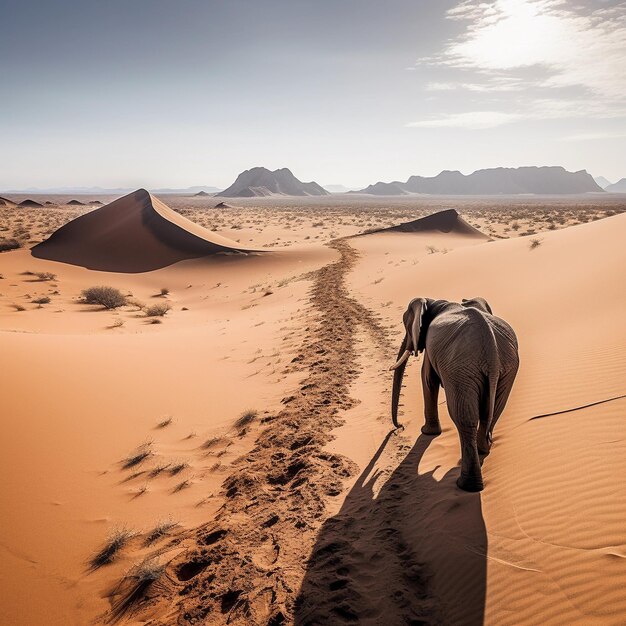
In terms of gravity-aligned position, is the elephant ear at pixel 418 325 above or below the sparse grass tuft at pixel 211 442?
above

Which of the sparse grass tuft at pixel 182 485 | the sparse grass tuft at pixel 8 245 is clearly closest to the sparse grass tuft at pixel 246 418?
the sparse grass tuft at pixel 182 485

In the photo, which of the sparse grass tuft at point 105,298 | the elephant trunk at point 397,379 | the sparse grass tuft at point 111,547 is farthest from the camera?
the sparse grass tuft at point 105,298

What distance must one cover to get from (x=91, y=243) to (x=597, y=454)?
106 feet

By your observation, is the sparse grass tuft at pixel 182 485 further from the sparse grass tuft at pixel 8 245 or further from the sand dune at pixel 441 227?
the sand dune at pixel 441 227

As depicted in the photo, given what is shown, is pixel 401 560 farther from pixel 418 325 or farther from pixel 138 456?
pixel 138 456

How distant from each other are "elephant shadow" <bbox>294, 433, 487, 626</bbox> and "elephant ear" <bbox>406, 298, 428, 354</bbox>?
5.54 ft

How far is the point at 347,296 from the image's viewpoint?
55.2 ft

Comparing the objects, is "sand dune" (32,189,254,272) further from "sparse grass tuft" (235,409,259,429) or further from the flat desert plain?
"sparse grass tuft" (235,409,259,429)

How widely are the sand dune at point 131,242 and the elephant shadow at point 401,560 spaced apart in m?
25.5

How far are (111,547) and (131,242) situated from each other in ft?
95.1

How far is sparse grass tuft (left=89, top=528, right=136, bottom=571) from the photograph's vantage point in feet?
13.6

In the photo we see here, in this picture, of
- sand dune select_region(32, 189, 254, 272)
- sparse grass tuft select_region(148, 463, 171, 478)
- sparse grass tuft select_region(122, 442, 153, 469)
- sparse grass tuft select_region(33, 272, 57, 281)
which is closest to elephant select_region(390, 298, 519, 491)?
sparse grass tuft select_region(148, 463, 171, 478)

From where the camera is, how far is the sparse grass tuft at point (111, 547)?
414 centimetres

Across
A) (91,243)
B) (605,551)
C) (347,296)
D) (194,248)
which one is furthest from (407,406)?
(91,243)
